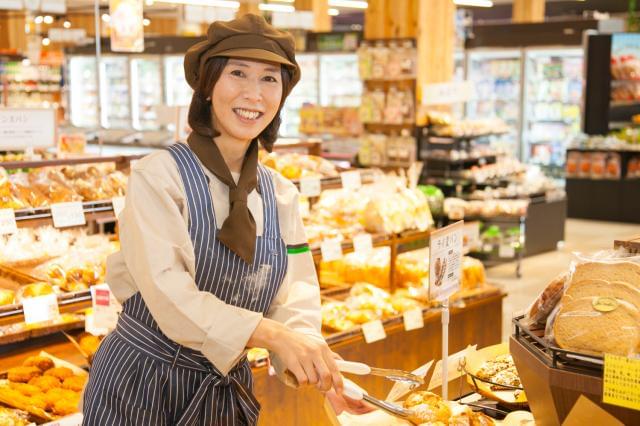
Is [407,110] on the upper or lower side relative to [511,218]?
upper

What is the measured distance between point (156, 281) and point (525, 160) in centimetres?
1141

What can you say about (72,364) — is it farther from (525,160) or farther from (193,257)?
(525,160)

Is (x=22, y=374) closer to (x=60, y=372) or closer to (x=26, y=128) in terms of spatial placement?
(x=60, y=372)

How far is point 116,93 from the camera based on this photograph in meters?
17.2

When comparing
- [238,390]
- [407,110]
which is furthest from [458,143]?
[238,390]

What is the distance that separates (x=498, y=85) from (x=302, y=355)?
1141 centimetres

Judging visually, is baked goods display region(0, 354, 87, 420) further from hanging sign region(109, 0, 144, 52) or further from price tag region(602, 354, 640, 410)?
hanging sign region(109, 0, 144, 52)

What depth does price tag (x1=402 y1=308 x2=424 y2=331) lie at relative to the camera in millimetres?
4422

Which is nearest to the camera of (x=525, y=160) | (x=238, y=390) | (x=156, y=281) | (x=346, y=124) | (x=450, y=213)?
(x=156, y=281)

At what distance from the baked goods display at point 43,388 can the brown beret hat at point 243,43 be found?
163 centimetres

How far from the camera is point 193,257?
1.91 metres

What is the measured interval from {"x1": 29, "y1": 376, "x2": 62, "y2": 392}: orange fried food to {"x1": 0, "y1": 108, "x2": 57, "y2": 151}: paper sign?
5.00 feet

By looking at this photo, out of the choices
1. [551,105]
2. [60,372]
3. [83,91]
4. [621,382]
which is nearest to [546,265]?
[551,105]

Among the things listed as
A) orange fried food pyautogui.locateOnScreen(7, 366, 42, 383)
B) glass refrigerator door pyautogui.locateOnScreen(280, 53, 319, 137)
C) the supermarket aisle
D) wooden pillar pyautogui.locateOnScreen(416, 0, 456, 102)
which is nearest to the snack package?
orange fried food pyautogui.locateOnScreen(7, 366, 42, 383)
